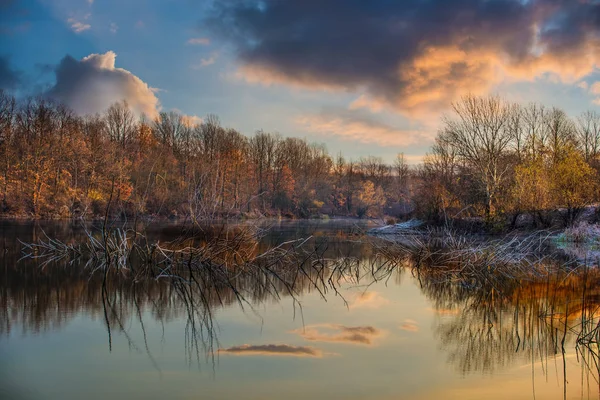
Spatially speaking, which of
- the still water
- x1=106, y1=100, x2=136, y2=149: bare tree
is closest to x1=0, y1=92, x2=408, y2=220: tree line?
x1=106, y1=100, x2=136, y2=149: bare tree

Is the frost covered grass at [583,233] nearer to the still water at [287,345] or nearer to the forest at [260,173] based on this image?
the forest at [260,173]

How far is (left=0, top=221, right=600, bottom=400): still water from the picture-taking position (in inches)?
170

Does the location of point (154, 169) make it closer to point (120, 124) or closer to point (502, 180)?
point (120, 124)

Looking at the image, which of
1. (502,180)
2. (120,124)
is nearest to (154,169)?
(120,124)

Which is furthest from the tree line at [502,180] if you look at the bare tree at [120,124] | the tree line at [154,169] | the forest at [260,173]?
the bare tree at [120,124]

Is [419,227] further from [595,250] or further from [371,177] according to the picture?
[371,177]

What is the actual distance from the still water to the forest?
3.66 meters

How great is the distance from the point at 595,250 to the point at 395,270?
399 inches

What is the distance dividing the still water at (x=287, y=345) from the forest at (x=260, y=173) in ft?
12.0

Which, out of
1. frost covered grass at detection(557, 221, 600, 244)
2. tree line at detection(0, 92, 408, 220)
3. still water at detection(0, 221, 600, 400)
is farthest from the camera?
tree line at detection(0, 92, 408, 220)

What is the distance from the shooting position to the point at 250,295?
873 cm

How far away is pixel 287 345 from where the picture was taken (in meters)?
5.66

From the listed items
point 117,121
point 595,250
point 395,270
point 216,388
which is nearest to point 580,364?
point 216,388

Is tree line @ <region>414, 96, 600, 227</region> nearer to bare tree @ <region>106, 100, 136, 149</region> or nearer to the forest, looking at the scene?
the forest
